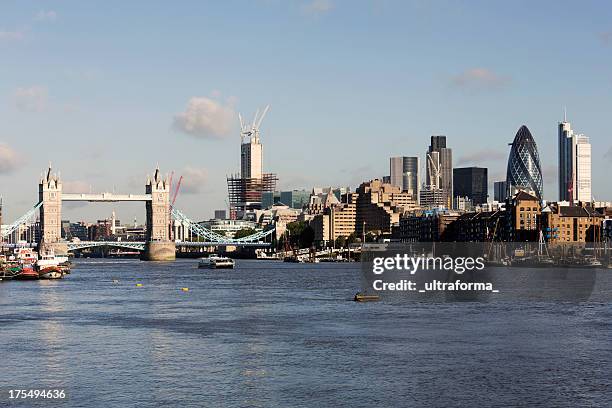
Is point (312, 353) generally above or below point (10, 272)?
below

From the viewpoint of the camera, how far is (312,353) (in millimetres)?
42312

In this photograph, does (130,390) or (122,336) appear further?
(122,336)

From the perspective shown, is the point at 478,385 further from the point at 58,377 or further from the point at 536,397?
the point at 58,377

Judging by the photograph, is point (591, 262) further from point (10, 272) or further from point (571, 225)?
point (10, 272)

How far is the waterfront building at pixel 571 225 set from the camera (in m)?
192

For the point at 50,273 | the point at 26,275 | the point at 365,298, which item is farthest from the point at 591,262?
the point at 365,298

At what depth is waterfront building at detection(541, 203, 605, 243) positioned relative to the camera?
192 m

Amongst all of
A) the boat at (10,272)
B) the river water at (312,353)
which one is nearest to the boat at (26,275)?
the boat at (10,272)

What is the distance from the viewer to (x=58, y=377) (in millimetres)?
36375

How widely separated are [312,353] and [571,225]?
16152 centimetres

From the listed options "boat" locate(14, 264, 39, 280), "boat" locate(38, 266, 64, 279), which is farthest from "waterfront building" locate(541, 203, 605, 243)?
"boat" locate(14, 264, 39, 280)

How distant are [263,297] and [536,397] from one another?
44821mm

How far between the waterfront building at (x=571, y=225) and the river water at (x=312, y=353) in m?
127

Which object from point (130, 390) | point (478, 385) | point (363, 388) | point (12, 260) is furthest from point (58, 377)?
point (12, 260)
